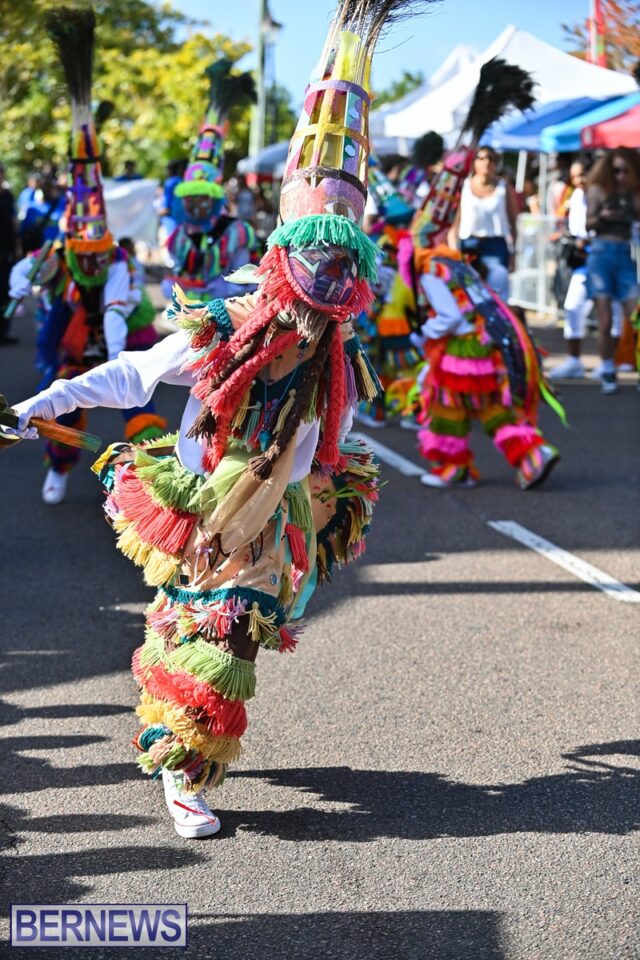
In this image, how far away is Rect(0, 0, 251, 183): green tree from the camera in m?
30.0

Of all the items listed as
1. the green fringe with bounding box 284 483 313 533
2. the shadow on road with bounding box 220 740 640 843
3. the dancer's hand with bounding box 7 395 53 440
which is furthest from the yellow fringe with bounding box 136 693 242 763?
the dancer's hand with bounding box 7 395 53 440

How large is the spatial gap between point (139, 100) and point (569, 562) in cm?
3134

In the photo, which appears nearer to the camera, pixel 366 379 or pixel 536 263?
pixel 366 379

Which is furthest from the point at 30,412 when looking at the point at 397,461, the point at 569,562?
the point at 397,461

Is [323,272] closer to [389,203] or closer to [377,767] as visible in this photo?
[377,767]

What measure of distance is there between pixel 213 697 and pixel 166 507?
529 mm

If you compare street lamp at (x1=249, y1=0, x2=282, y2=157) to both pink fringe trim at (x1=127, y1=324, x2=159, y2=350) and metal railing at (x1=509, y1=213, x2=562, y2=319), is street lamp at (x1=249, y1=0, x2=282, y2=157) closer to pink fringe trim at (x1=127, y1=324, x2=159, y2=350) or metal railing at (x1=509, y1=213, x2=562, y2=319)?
metal railing at (x1=509, y1=213, x2=562, y2=319)

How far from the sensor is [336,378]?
3.29 metres

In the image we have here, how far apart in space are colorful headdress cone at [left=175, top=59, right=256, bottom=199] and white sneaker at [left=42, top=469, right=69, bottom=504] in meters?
2.08

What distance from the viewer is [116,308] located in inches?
248

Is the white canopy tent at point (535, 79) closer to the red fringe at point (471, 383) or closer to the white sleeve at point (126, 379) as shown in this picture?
the red fringe at point (471, 383)

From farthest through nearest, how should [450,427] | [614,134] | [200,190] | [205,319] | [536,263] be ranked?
1. [536,263]
2. [614,134]
3. [200,190]
4. [450,427]
5. [205,319]

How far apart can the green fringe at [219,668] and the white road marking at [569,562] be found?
2.64 m

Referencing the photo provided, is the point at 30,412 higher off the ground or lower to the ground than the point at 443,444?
higher
